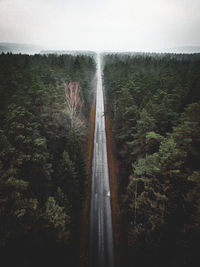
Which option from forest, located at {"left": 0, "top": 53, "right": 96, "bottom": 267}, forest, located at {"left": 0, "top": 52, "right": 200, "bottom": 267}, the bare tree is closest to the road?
forest, located at {"left": 0, "top": 52, "right": 200, "bottom": 267}

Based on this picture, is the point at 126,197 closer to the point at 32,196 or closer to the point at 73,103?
the point at 32,196

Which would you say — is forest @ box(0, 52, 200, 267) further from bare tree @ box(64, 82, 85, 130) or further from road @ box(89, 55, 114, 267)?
bare tree @ box(64, 82, 85, 130)

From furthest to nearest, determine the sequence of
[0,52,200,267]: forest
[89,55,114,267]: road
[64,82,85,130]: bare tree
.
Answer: [64,82,85,130]: bare tree < [89,55,114,267]: road < [0,52,200,267]: forest

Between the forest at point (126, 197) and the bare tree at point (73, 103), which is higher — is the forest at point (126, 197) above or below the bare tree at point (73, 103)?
below

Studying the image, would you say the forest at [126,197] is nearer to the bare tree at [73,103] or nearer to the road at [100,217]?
the road at [100,217]

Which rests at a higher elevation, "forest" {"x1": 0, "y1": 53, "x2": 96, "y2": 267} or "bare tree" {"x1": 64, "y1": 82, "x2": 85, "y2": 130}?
"bare tree" {"x1": 64, "y1": 82, "x2": 85, "y2": 130}

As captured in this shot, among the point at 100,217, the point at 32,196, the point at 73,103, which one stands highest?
the point at 73,103

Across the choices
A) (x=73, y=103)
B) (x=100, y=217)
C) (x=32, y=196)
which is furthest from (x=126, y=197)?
(x=73, y=103)

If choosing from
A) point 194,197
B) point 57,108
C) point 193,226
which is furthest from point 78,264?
point 57,108

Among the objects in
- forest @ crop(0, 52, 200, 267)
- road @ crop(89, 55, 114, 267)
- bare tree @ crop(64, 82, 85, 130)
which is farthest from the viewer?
bare tree @ crop(64, 82, 85, 130)

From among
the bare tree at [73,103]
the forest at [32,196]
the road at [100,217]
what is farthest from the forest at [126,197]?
the bare tree at [73,103]

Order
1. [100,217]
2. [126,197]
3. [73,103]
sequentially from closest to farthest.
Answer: [126,197]
[100,217]
[73,103]

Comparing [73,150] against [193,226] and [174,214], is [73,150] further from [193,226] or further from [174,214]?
[193,226]
